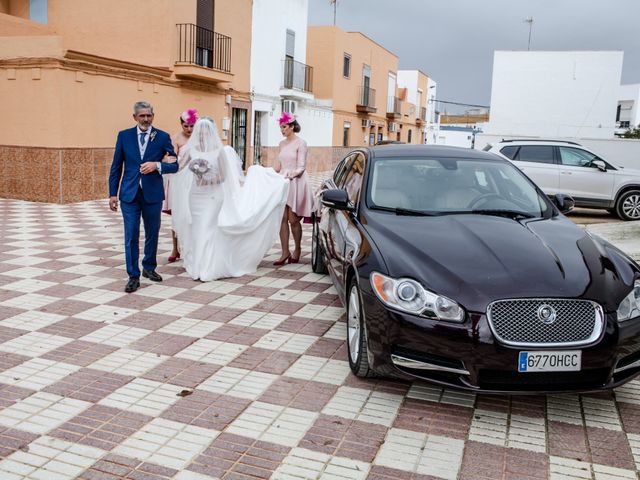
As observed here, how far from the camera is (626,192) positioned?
45.5 ft

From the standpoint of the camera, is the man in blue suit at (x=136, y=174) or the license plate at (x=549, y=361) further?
the man in blue suit at (x=136, y=174)

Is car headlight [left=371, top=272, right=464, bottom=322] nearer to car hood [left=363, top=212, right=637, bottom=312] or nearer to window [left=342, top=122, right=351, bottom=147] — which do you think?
Result: car hood [left=363, top=212, right=637, bottom=312]

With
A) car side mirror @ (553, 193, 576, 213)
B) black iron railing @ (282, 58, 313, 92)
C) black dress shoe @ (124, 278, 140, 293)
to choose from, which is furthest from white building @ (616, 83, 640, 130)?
black dress shoe @ (124, 278, 140, 293)

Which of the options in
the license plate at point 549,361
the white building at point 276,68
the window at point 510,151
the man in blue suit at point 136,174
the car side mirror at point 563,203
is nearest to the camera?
the license plate at point 549,361

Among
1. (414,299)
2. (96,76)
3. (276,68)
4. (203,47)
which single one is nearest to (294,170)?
(414,299)

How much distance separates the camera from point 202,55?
19281mm

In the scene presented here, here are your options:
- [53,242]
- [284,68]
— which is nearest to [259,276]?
[53,242]

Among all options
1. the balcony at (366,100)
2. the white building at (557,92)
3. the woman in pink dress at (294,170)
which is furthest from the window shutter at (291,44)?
the woman in pink dress at (294,170)

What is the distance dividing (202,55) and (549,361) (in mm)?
17729

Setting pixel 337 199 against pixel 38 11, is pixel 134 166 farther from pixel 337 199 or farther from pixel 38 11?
pixel 38 11

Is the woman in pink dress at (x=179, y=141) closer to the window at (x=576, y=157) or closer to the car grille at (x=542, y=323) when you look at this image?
the car grille at (x=542, y=323)

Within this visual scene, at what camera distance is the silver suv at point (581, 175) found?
13.9 m

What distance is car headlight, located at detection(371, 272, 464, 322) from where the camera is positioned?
3.56 meters

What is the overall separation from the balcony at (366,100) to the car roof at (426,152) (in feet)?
104
